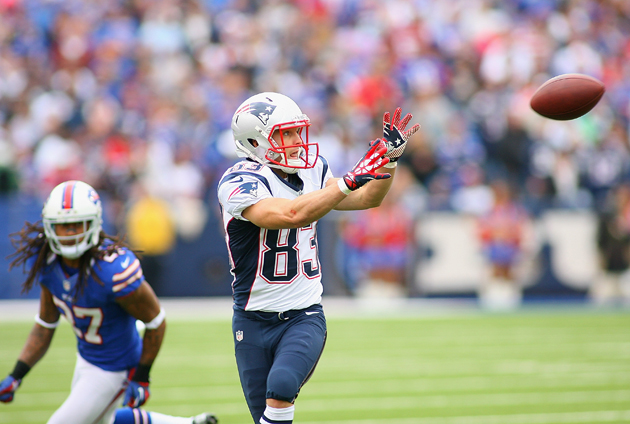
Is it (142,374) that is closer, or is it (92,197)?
(142,374)

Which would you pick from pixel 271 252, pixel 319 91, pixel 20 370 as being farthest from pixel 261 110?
pixel 319 91

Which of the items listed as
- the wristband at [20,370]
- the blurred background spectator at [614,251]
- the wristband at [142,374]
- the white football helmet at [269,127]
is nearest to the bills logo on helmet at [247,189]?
the white football helmet at [269,127]

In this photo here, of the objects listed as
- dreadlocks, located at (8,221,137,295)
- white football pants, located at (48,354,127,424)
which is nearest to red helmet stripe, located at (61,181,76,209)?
dreadlocks, located at (8,221,137,295)

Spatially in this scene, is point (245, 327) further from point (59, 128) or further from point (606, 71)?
point (606, 71)

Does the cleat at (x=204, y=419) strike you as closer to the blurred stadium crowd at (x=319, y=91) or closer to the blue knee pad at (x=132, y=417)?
the blue knee pad at (x=132, y=417)

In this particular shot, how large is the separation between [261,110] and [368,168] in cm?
71

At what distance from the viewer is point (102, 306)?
4074 millimetres

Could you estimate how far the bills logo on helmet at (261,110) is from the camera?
381cm

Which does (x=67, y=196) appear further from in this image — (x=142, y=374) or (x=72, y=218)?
(x=142, y=374)

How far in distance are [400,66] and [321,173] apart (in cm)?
978

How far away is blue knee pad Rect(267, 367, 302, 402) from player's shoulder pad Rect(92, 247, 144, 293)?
934 mm

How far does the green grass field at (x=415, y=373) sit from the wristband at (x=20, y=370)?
143 centimetres

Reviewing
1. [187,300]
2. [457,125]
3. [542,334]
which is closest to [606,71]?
[457,125]

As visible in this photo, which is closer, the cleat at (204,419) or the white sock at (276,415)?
the white sock at (276,415)
